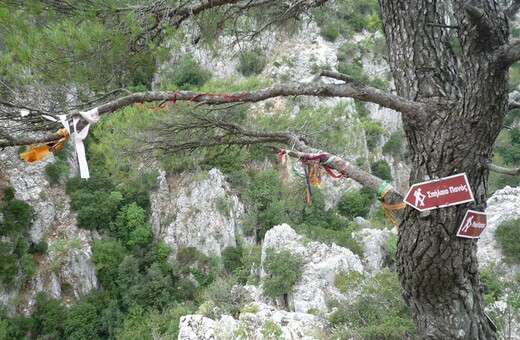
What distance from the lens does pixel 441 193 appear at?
3.67 feet

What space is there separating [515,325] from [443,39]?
4.64 metres

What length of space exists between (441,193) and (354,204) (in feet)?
44.1

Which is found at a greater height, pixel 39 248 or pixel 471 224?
pixel 39 248

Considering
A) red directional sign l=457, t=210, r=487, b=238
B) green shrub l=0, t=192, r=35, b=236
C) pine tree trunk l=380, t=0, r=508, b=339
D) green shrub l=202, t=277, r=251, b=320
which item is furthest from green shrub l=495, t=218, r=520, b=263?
green shrub l=0, t=192, r=35, b=236

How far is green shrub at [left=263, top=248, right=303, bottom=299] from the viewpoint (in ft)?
25.0

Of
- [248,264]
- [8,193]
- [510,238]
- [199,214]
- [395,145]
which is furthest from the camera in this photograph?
[395,145]

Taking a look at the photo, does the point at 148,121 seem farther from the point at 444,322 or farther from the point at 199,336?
the point at 199,336

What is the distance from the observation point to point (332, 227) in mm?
12828

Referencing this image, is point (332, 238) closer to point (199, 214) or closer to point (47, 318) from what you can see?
point (199, 214)

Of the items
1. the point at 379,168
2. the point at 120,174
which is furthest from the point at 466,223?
the point at 379,168

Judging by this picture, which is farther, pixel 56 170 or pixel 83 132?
pixel 56 170

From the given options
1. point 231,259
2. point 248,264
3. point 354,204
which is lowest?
point 248,264

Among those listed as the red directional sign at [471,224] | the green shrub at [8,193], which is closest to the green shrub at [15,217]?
the green shrub at [8,193]

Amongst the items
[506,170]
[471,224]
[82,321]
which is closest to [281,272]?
[82,321]
